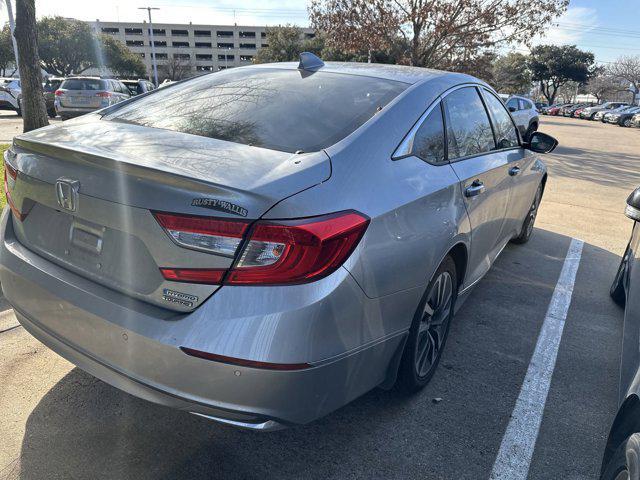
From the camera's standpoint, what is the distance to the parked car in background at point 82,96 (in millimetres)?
15922

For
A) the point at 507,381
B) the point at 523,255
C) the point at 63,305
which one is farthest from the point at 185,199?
the point at 523,255

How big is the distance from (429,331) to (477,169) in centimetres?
105

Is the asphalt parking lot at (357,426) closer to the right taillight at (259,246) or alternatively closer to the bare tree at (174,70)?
the right taillight at (259,246)

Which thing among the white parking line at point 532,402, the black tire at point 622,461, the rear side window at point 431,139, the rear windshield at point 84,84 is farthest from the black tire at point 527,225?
the rear windshield at point 84,84

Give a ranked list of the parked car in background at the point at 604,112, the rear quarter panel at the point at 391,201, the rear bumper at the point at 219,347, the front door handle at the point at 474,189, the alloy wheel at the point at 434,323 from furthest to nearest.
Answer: the parked car in background at the point at 604,112
the front door handle at the point at 474,189
the alloy wheel at the point at 434,323
the rear quarter panel at the point at 391,201
the rear bumper at the point at 219,347

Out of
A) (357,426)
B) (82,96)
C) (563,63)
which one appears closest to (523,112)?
(82,96)

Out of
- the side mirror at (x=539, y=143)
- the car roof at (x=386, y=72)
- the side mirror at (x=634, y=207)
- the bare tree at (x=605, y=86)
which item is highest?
the bare tree at (x=605, y=86)

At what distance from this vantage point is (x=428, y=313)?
2.70 metres

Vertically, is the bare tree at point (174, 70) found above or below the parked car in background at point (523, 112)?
above

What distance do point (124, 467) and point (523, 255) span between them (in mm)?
4481

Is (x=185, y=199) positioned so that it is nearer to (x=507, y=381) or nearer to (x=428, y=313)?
(x=428, y=313)

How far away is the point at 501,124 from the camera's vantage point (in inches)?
155

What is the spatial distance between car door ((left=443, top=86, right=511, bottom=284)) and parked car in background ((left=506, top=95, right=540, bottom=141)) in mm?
12763

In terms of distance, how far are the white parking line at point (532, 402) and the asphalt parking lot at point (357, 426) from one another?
0.13 ft
